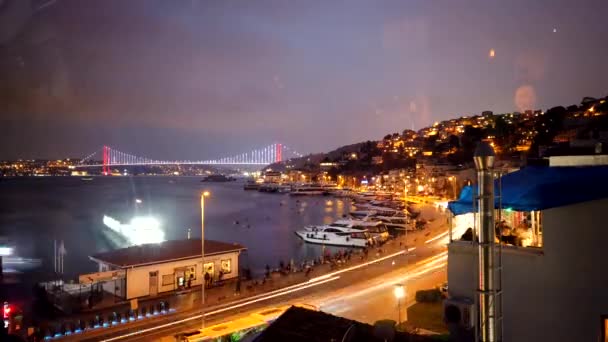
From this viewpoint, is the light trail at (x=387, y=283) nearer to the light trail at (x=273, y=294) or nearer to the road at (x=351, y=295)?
the road at (x=351, y=295)

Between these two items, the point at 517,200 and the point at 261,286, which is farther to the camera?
the point at 261,286

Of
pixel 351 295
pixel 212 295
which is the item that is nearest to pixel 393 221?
pixel 351 295

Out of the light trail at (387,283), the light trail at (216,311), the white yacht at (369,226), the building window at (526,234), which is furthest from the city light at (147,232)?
the building window at (526,234)

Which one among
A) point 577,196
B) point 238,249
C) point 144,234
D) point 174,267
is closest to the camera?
point 577,196

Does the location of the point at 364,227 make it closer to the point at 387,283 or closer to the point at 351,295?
the point at 387,283

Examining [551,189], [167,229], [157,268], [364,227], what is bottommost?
[167,229]

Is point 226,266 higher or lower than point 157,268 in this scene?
lower

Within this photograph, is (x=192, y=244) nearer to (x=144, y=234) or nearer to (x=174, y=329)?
(x=174, y=329)

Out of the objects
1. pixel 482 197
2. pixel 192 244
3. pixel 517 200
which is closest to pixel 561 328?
pixel 517 200

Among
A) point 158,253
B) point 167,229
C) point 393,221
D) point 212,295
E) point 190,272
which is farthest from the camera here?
point 167,229
